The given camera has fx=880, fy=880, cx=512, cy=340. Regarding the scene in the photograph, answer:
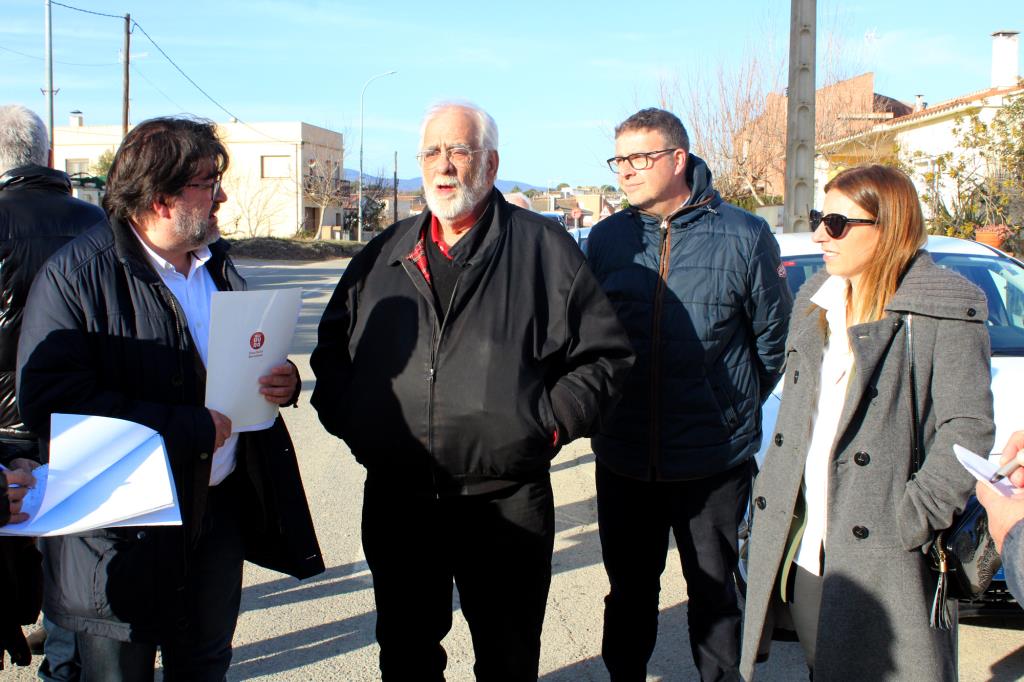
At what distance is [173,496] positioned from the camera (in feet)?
7.34

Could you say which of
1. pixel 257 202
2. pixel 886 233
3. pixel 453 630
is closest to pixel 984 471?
pixel 886 233

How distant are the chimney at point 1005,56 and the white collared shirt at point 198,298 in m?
29.4

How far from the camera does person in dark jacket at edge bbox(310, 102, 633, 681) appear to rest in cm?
275

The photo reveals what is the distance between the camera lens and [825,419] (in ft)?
8.52

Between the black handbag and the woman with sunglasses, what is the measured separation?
0.02 meters

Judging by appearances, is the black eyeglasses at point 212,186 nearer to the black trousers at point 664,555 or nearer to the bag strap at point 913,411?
the black trousers at point 664,555

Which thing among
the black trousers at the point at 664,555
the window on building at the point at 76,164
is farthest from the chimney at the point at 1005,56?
the window on building at the point at 76,164

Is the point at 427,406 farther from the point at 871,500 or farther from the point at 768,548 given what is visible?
the point at 871,500

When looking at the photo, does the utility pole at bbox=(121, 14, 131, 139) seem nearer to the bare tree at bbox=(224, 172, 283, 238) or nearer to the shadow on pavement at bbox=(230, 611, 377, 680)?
the bare tree at bbox=(224, 172, 283, 238)

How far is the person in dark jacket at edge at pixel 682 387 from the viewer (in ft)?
10.7

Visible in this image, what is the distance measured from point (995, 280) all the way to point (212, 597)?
4608mm

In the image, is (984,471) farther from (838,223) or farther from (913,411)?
(838,223)

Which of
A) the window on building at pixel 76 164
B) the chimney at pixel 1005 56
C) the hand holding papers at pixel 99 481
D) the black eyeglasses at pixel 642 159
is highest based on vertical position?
the window on building at pixel 76 164

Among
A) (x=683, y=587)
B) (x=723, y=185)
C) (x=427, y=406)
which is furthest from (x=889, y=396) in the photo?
(x=723, y=185)
